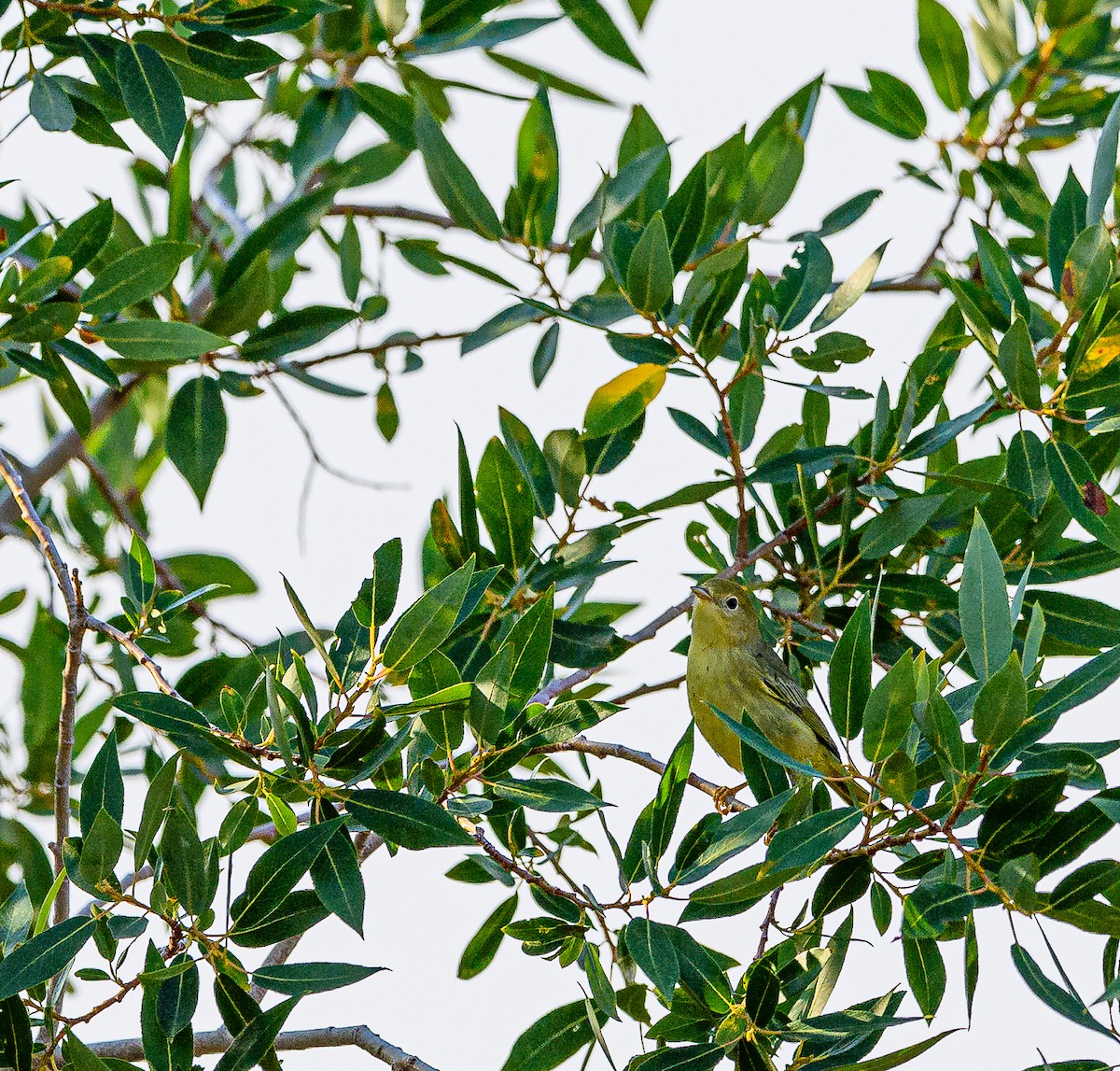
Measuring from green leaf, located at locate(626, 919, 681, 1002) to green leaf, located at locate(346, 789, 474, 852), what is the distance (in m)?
0.33

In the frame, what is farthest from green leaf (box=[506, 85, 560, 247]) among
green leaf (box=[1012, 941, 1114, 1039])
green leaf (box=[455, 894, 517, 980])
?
green leaf (box=[1012, 941, 1114, 1039])

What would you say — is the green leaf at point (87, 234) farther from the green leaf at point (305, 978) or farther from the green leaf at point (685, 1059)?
the green leaf at point (685, 1059)

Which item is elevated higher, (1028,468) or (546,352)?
(546,352)

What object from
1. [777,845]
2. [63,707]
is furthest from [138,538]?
[777,845]

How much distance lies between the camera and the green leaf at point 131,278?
111 inches

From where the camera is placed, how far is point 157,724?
7.50 ft

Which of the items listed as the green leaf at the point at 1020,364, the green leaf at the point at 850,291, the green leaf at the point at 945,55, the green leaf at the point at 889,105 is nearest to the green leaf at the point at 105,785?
the green leaf at the point at 850,291

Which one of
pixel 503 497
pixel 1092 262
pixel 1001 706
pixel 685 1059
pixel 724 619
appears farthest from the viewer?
pixel 724 619

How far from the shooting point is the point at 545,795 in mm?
2469

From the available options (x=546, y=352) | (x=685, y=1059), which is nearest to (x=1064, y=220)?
(x=546, y=352)

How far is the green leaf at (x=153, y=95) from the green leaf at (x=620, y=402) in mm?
1028

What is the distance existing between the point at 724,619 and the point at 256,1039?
285 cm

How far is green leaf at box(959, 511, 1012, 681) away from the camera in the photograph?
2299mm

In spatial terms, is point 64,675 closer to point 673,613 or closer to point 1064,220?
point 673,613
